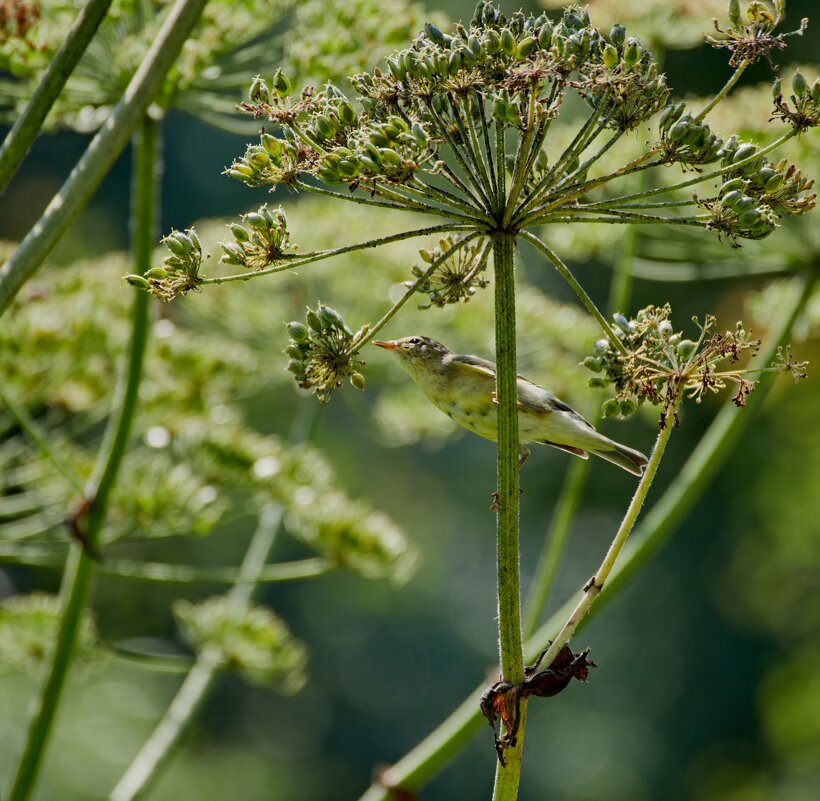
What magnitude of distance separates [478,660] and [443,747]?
1313 cm

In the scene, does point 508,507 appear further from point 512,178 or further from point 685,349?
point 512,178

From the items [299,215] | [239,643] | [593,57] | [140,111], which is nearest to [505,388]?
[593,57]

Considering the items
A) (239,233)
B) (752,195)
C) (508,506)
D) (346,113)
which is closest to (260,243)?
(239,233)

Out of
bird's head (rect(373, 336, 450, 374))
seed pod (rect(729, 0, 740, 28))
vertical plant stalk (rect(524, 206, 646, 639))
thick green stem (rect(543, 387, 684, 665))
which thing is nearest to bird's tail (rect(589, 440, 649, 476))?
vertical plant stalk (rect(524, 206, 646, 639))

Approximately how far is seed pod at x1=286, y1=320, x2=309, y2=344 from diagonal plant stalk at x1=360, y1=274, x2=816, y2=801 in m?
1.27

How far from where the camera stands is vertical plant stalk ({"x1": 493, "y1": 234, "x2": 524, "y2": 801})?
178 centimetres

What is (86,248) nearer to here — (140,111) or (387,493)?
(387,493)

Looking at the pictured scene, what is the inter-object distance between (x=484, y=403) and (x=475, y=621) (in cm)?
1392

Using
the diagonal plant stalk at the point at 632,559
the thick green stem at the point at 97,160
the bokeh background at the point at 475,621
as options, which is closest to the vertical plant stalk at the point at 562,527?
the diagonal plant stalk at the point at 632,559

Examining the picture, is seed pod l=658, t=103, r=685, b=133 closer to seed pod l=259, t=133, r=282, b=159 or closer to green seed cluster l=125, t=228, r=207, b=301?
seed pod l=259, t=133, r=282, b=159

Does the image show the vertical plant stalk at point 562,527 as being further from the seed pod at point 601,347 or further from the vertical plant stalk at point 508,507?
the vertical plant stalk at point 508,507

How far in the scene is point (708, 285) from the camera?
47.6ft

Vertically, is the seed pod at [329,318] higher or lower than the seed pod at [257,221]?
lower

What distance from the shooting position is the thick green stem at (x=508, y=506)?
5.85 ft
